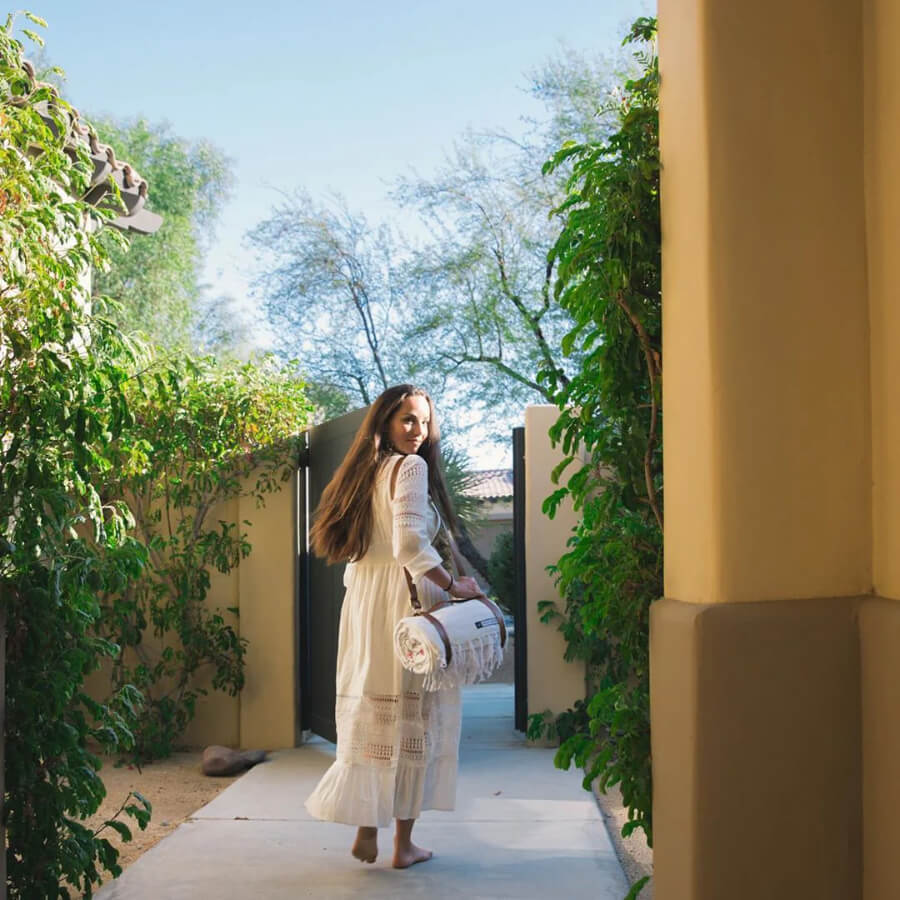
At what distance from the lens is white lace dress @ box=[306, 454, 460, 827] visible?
4160mm

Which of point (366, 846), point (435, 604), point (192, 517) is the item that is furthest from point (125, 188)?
point (366, 846)

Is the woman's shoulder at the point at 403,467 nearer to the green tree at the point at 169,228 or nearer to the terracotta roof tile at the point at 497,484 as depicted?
the green tree at the point at 169,228

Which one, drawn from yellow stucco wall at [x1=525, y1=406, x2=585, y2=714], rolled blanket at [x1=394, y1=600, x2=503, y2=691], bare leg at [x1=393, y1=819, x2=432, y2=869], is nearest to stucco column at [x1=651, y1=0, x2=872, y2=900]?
rolled blanket at [x1=394, y1=600, x2=503, y2=691]

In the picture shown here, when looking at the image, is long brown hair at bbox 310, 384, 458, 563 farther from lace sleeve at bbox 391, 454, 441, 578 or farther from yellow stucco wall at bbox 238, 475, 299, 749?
yellow stucco wall at bbox 238, 475, 299, 749

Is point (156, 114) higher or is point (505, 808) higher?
point (156, 114)

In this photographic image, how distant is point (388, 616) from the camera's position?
430 centimetres

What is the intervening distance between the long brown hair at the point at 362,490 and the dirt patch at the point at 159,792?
1.58 meters

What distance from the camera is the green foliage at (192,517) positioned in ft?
21.2

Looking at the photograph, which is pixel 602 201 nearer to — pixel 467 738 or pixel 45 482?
pixel 45 482

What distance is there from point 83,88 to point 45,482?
32884mm

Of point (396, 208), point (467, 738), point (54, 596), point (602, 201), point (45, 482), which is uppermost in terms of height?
point (396, 208)

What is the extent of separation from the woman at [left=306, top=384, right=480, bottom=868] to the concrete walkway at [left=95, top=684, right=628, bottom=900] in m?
0.22

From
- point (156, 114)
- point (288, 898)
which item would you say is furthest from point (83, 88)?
point (288, 898)

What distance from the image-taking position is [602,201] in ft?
8.61
